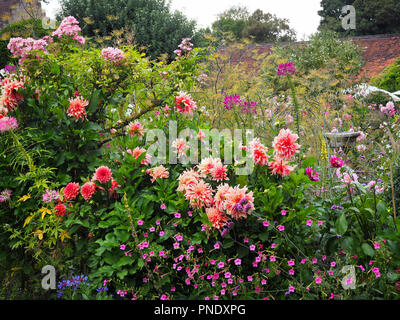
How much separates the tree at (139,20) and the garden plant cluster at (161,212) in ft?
36.5

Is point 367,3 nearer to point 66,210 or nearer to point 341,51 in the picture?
point 341,51

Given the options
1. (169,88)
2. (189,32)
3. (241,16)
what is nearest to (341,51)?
(189,32)

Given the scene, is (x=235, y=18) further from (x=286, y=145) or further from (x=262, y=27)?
(x=286, y=145)

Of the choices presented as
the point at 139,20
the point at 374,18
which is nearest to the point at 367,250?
the point at 139,20

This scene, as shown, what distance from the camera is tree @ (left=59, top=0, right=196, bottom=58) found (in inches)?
510

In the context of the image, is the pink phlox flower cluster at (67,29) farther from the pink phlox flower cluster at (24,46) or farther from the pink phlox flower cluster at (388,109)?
the pink phlox flower cluster at (388,109)

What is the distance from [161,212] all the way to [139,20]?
12.6 m

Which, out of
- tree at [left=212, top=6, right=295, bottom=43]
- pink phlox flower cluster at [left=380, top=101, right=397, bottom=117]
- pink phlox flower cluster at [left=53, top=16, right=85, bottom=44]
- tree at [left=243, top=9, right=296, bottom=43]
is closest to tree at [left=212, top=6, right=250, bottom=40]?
tree at [left=212, top=6, right=295, bottom=43]

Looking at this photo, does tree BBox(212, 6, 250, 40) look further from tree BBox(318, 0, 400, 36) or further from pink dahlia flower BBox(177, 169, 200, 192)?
pink dahlia flower BBox(177, 169, 200, 192)

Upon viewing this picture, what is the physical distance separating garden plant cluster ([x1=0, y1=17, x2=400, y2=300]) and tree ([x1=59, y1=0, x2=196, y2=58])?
11.1 meters

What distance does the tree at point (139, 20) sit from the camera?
42.5 ft

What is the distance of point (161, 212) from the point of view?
2.04 meters

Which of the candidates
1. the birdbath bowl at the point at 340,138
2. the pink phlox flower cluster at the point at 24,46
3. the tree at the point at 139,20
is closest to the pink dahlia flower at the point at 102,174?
the pink phlox flower cluster at the point at 24,46
